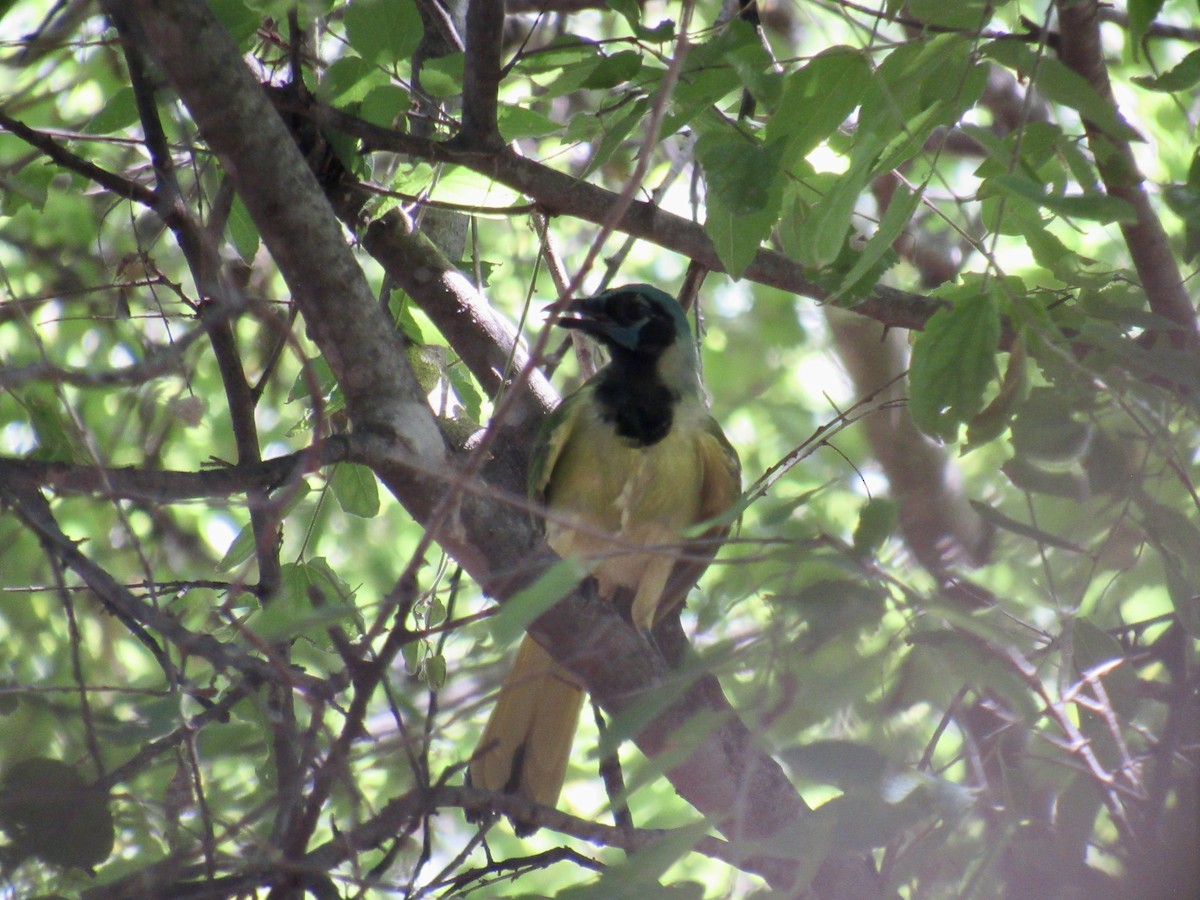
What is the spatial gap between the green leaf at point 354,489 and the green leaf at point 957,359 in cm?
176

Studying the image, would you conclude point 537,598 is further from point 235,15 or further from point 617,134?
point 235,15

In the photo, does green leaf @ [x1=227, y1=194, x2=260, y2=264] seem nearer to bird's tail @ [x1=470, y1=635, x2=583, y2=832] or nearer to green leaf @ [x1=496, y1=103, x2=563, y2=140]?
green leaf @ [x1=496, y1=103, x2=563, y2=140]

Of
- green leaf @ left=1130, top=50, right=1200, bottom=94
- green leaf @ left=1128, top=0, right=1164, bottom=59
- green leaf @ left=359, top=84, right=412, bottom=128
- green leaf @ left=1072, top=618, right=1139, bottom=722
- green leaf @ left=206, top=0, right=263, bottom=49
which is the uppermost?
green leaf @ left=206, top=0, right=263, bottom=49

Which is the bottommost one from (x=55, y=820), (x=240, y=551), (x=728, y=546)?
(x=55, y=820)

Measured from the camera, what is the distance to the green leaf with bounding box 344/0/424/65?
293 cm

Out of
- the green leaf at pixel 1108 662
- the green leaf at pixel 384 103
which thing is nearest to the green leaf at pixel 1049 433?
the green leaf at pixel 1108 662

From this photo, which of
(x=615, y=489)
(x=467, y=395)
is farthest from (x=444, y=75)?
(x=615, y=489)

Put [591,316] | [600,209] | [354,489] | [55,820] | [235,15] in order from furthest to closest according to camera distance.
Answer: [591,316], [354,489], [600,209], [235,15], [55,820]

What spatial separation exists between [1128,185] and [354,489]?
2.32 metres

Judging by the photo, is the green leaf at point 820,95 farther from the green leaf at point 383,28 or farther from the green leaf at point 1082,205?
the green leaf at point 383,28

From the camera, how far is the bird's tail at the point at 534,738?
3664 millimetres

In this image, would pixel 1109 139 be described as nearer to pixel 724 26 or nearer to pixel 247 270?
pixel 724 26

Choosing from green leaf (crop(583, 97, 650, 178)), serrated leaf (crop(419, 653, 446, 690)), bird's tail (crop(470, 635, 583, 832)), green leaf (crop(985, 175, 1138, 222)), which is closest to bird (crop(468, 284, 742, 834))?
bird's tail (crop(470, 635, 583, 832))

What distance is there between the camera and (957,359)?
251 centimetres
